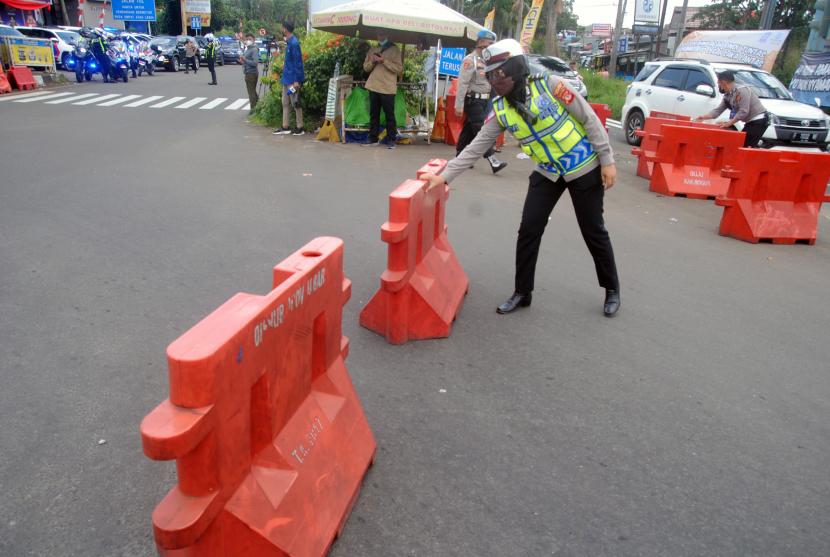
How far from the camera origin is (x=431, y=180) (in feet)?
14.6

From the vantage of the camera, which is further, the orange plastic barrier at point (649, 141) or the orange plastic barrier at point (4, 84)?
the orange plastic barrier at point (4, 84)

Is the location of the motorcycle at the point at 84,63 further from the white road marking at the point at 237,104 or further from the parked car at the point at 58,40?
the white road marking at the point at 237,104

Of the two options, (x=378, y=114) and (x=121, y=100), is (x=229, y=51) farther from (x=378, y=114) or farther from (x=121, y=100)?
(x=378, y=114)

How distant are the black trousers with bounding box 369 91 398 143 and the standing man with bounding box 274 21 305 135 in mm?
1509

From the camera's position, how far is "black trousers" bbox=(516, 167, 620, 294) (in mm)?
4598

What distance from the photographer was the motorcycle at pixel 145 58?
2981 cm

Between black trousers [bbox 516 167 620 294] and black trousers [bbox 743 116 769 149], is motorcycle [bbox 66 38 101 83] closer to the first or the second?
black trousers [bbox 743 116 769 149]

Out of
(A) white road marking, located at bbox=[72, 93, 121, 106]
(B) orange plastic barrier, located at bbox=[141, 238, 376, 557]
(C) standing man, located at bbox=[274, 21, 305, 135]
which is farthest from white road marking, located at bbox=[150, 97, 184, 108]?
(B) orange plastic barrier, located at bbox=[141, 238, 376, 557]

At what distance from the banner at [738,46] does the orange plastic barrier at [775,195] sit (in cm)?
1679

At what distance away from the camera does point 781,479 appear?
3131 mm

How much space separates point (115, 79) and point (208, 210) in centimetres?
2172

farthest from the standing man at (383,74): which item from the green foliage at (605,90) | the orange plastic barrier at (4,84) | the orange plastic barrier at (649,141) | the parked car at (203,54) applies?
the parked car at (203,54)

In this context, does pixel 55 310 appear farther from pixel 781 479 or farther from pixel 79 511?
pixel 781 479

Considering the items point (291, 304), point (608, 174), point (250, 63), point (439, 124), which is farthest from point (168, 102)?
point (291, 304)
